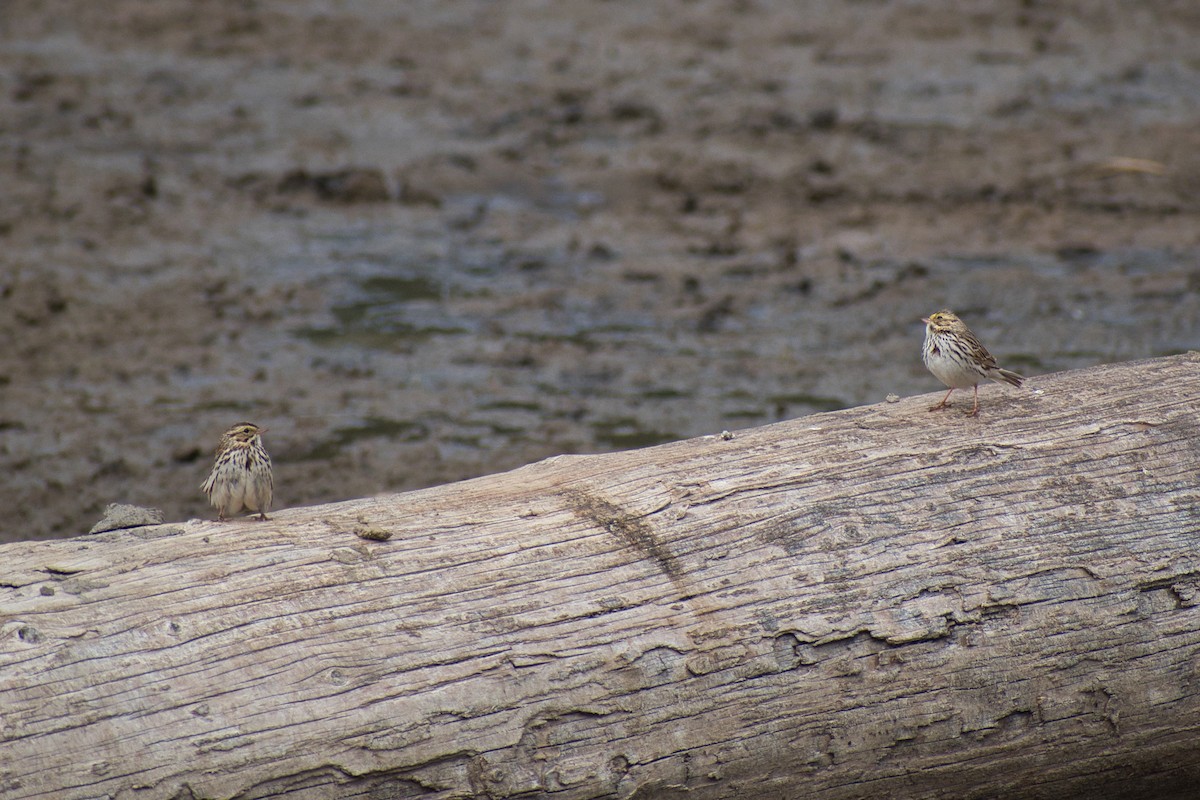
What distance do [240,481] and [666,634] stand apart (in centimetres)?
181

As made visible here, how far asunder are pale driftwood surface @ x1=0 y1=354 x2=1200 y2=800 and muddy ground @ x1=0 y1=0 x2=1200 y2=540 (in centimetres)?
78

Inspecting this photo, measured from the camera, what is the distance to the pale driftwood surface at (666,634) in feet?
10.9

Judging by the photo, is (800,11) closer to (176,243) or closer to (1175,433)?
(176,243)

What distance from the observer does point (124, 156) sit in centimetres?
1140

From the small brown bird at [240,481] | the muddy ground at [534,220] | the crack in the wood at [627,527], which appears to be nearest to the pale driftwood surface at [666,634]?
the crack in the wood at [627,527]

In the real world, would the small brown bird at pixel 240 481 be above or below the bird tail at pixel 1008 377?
above

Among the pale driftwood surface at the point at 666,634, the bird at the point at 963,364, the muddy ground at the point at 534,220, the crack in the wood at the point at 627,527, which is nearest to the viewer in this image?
the pale driftwood surface at the point at 666,634

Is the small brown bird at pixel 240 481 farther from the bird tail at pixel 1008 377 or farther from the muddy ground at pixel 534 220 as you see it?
the bird tail at pixel 1008 377

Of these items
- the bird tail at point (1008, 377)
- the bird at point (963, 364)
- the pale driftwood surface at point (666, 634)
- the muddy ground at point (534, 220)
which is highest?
the muddy ground at point (534, 220)

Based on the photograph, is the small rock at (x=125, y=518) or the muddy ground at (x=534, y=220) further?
the muddy ground at (x=534, y=220)

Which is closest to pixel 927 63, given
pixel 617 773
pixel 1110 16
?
pixel 1110 16

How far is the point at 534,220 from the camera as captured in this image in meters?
10.8

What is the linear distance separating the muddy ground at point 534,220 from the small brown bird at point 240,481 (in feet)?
7.50

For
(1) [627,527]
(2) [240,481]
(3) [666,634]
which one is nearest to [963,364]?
(1) [627,527]
